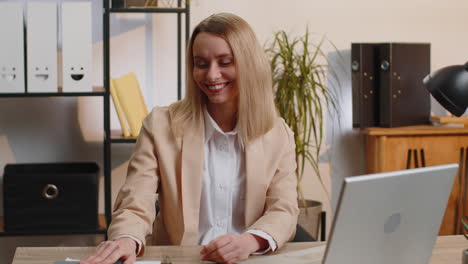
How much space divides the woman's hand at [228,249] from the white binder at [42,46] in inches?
63.5

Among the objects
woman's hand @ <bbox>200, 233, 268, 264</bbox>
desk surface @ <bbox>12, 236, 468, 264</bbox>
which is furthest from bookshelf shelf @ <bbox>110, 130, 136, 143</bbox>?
woman's hand @ <bbox>200, 233, 268, 264</bbox>

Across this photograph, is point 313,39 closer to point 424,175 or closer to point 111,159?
point 111,159

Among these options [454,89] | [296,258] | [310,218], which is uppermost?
[454,89]

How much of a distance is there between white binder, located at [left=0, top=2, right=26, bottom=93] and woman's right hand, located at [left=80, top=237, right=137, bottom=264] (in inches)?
62.1

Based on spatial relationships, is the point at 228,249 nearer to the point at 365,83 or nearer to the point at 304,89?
the point at 304,89

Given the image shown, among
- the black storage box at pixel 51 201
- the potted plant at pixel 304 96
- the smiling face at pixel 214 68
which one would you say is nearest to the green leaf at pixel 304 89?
the potted plant at pixel 304 96

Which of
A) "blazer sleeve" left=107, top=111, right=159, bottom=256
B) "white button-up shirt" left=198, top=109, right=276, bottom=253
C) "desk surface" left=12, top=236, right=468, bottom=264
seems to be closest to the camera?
"desk surface" left=12, top=236, right=468, bottom=264

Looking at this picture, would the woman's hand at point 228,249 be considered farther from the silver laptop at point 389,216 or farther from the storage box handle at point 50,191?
the storage box handle at point 50,191

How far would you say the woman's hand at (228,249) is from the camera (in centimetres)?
160

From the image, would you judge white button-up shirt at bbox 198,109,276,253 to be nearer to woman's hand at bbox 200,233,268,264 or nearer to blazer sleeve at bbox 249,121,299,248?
blazer sleeve at bbox 249,121,299,248

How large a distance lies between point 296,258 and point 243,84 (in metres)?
0.54

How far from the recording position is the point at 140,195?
74.0 inches

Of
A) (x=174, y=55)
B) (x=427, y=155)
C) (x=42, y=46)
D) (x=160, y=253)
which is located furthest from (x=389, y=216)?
(x=174, y=55)

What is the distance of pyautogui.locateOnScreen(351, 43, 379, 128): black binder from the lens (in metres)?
3.43
